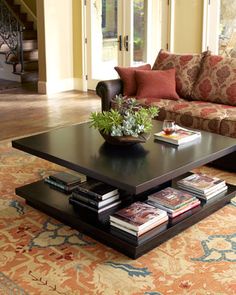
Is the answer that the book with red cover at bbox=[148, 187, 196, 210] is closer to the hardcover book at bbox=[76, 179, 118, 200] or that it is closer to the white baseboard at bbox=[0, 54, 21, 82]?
the hardcover book at bbox=[76, 179, 118, 200]

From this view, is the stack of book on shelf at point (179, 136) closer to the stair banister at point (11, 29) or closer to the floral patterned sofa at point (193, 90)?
the floral patterned sofa at point (193, 90)

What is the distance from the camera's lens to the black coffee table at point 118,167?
8.38 feet

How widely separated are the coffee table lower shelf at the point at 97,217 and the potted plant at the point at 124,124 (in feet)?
1.67

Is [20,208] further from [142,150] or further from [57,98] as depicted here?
[57,98]

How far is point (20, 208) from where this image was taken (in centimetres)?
321

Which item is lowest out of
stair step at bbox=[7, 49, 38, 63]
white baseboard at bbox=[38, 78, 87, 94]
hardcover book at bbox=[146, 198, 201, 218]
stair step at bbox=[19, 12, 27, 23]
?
hardcover book at bbox=[146, 198, 201, 218]

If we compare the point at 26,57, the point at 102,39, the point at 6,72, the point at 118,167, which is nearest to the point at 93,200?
the point at 118,167

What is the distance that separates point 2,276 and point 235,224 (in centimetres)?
155

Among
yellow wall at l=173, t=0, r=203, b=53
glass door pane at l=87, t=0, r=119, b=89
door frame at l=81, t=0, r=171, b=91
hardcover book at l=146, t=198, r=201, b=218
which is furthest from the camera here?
glass door pane at l=87, t=0, r=119, b=89

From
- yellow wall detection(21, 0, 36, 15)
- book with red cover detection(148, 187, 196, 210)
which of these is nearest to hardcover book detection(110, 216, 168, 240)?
book with red cover detection(148, 187, 196, 210)

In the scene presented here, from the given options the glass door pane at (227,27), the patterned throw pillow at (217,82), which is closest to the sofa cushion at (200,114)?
the patterned throw pillow at (217,82)

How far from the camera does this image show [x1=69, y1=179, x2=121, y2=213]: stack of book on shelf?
9.20 feet

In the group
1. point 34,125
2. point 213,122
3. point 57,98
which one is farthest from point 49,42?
point 213,122

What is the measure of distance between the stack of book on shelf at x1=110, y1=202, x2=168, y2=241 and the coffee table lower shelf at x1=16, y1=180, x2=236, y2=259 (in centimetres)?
4
